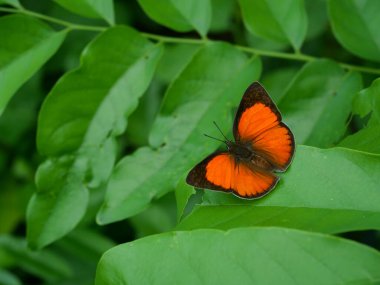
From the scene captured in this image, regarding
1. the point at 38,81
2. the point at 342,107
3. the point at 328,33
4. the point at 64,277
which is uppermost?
the point at 342,107

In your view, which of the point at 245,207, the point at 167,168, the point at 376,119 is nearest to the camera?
the point at 245,207

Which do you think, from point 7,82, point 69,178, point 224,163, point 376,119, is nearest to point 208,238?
point 224,163

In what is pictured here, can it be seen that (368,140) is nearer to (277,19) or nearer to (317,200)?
(317,200)

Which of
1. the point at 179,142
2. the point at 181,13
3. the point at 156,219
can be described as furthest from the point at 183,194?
the point at 156,219

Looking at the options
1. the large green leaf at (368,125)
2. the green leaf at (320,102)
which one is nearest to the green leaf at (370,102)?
the large green leaf at (368,125)

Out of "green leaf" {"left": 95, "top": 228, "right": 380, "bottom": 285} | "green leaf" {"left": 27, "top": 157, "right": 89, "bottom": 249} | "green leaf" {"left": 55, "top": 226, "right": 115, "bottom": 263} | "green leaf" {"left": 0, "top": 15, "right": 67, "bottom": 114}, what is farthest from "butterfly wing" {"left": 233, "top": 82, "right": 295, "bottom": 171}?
"green leaf" {"left": 55, "top": 226, "right": 115, "bottom": 263}

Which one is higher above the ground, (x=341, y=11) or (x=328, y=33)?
(x=341, y=11)

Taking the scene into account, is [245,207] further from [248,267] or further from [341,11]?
[341,11]
